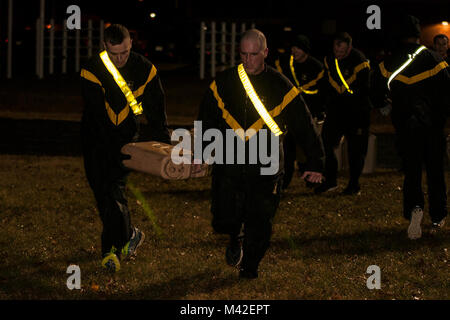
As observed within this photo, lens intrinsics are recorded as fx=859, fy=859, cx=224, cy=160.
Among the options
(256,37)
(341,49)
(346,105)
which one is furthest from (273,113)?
(346,105)

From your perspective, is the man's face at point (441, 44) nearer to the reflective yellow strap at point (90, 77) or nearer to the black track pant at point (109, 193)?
the black track pant at point (109, 193)

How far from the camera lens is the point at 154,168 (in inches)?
256

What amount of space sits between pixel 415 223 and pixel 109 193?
325 cm

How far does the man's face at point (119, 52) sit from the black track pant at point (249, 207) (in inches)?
47.6

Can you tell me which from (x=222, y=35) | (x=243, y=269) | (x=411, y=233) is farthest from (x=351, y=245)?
(x=222, y=35)

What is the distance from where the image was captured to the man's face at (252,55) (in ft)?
21.0

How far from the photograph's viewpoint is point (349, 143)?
461 inches

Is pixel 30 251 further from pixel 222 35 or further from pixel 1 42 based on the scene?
pixel 1 42

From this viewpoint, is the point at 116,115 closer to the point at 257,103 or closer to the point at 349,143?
the point at 257,103

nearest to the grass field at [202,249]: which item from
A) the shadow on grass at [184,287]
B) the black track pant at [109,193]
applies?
the shadow on grass at [184,287]

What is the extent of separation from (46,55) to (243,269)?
93.2ft

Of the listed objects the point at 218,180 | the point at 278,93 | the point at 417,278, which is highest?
the point at 278,93

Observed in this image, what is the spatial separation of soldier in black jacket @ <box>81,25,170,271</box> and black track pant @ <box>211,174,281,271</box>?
2.45 ft

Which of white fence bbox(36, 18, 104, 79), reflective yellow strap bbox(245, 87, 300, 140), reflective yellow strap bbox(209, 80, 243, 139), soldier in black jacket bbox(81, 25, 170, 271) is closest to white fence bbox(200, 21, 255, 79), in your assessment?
white fence bbox(36, 18, 104, 79)
